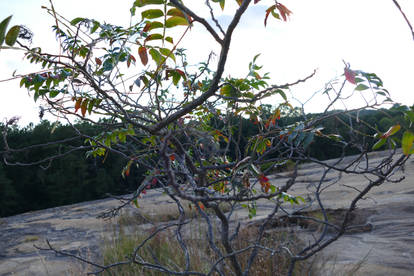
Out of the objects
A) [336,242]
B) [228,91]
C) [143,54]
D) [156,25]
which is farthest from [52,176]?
[156,25]

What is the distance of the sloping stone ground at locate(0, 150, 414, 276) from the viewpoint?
2467mm

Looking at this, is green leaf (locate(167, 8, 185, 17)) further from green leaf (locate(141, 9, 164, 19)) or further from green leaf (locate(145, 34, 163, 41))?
green leaf (locate(145, 34, 163, 41))

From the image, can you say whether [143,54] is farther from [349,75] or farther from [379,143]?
[379,143]

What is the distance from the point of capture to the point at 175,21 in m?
0.99

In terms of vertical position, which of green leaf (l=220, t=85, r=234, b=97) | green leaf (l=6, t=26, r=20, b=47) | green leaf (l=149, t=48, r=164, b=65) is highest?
green leaf (l=149, t=48, r=164, b=65)

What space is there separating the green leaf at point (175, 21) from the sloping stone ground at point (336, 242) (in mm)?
1024

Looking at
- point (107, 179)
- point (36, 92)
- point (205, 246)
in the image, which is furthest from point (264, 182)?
point (107, 179)

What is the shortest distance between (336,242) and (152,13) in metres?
2.61

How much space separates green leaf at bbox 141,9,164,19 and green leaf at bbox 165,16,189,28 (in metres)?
0.03

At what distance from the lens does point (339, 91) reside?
1304 millimetres

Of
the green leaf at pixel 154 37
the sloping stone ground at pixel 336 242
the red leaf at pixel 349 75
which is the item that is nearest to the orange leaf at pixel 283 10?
the red leaf at pixel 349 75

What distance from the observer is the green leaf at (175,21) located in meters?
0.98

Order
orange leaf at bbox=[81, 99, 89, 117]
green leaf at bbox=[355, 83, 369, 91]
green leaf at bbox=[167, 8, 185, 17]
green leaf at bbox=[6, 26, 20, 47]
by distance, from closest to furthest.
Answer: green leaf at bbox=[6, 26, 20, 47] < green leaf at bbox=[167, 8, 185, 17] < green leaf at bbox=[355, 83, 369, 91] < orange leaf at bbox=[81, 99, 89, 117]

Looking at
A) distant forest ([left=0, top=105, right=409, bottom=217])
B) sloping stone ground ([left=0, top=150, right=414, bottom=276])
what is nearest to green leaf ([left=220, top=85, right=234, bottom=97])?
sloping stone ground ([left=0, top=150, right=414, bottom=276])
